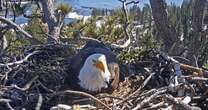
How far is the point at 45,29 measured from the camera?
6.50 meters

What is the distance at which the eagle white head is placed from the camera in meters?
3.55

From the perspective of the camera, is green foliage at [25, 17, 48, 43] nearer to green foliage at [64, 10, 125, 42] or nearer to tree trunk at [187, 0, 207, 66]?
green foliage at [64, 10, 125, 42]

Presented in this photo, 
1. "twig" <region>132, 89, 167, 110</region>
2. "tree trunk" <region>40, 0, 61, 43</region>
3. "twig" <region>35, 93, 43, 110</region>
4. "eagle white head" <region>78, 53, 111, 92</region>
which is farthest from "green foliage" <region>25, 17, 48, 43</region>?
"twig" <region>132, 89, 167, 110</region>

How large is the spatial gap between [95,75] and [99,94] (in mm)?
128

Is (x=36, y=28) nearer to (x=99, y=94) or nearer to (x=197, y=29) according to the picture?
(x=197, y=29)

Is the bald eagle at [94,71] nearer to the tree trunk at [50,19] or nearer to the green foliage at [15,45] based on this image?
the green foliage at [15,45]

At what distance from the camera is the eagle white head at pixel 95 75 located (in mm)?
3547

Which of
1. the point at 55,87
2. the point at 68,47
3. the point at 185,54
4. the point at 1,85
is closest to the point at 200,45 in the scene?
the point at 185,54

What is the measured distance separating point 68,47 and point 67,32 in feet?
6.16

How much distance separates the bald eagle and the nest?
0.07 m

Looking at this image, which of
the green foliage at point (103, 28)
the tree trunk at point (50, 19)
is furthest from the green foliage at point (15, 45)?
the green foliage at point (103, 28)

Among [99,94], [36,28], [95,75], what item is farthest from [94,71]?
[36,28]

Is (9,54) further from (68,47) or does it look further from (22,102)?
(22,102)

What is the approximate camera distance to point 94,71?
3.54 metres
